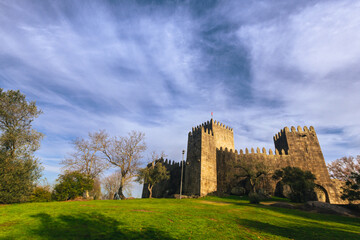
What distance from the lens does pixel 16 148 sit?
958 inches

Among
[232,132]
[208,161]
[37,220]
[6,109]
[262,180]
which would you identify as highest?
[232,132]

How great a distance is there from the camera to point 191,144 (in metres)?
39.7

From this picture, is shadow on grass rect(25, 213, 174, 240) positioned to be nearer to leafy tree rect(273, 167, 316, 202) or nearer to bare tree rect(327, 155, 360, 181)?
leafy tree rect(273, 167, 316, 202)

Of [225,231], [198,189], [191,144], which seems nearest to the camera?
[225,231]

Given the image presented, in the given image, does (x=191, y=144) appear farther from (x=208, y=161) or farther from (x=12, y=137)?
(x=12, y=137)

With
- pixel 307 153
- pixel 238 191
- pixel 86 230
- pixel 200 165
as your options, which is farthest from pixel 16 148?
pixel 307 153

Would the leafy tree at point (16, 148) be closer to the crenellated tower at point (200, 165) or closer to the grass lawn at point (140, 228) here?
the grass lawn at point (140, 228)

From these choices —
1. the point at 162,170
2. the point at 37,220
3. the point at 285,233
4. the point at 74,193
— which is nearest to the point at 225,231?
the point at 285,233

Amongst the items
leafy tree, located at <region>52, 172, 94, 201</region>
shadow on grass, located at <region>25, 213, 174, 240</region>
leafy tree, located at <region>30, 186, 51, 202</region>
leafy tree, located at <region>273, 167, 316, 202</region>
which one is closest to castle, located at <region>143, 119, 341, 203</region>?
leafy tree, located at <region>273, 167, 316, 202</region>

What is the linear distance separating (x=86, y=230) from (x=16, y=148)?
73.0ft

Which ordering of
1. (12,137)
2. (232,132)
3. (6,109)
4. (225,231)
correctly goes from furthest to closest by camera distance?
(232,132), (6,109), (12,137), (225,231)

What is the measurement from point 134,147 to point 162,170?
7.28 m

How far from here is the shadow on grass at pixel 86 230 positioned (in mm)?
9102

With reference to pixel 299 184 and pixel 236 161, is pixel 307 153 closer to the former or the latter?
pixel 299 184
